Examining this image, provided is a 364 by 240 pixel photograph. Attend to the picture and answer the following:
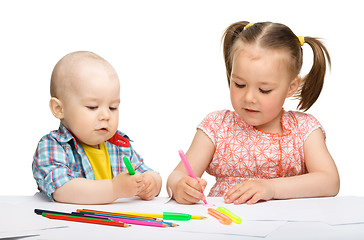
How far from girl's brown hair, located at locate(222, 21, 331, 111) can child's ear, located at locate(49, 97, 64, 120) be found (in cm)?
62

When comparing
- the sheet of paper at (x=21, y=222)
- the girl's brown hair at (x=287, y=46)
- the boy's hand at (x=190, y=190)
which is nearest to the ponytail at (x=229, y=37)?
the girl's brown hair at (x=287, y=46)

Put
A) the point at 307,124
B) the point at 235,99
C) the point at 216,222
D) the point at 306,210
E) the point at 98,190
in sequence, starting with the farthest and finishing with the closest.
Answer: the point at 307,124 < the point at 235,99 < the point at 98,190 < the point at 306,210 < the point at 216,222

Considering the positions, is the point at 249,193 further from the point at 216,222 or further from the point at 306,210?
the point at 216,222

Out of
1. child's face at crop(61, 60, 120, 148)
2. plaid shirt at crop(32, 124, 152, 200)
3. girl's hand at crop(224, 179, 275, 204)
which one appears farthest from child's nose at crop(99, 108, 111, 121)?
girl's hand at crop(224, 179, 275, 204)

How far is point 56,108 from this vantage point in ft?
6.42

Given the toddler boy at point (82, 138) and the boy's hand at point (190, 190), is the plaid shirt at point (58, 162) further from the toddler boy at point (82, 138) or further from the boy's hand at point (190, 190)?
the boy's hand at point (190, 190)

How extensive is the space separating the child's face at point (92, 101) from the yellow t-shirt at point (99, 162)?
0.20ft

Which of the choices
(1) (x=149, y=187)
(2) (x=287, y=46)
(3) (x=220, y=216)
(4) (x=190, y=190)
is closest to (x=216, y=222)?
(3) (x=220, y=216)

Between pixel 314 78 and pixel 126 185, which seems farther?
pixel 314 78

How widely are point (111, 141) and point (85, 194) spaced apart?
0.97 ft

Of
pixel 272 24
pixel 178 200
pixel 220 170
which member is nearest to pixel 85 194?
pixel 178 200

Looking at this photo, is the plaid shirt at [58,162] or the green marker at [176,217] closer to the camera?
the green marker at [176,217]

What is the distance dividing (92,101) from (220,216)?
1.89 feet

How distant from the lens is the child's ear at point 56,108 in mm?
1946
